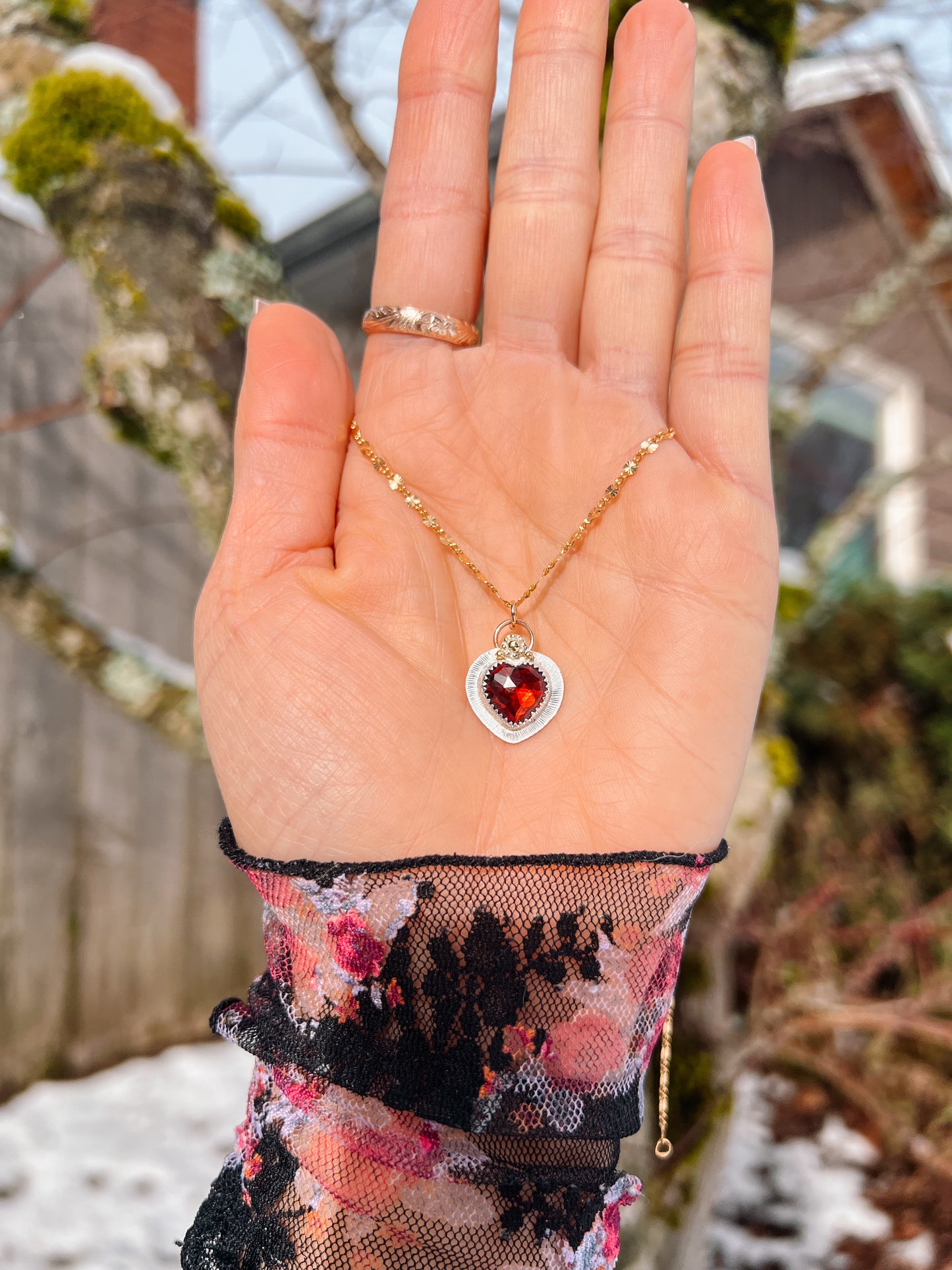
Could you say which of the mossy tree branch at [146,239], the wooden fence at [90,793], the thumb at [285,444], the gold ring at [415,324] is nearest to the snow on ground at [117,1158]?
the wooden fence at [90,793]

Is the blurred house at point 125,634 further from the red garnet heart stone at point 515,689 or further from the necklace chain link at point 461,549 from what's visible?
the red garnet heart stone at point 515,689

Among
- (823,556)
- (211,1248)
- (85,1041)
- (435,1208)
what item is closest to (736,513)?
(435,1208)

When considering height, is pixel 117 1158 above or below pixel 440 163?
below

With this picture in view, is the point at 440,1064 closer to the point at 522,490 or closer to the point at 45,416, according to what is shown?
the point at 522,490

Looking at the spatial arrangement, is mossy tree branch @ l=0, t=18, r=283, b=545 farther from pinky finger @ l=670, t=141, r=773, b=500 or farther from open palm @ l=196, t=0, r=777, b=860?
pinky finger @ l=670, t=141, r=773, b=500

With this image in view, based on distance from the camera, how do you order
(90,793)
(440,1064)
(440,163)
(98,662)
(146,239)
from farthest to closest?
(90,793)
(98,662)
(146,239)
(440,163)
(440,1064)

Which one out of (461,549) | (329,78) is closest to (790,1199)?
(461,549)
